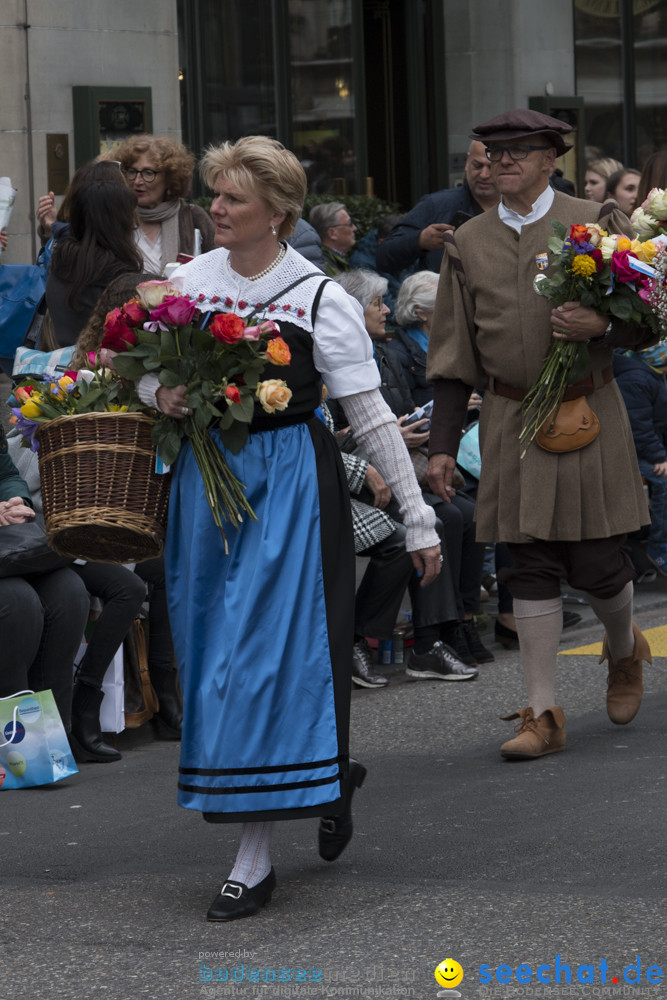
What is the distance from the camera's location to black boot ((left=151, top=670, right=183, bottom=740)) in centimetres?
692

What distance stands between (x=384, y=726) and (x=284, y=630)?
254 cm

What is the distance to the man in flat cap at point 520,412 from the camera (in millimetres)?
6086

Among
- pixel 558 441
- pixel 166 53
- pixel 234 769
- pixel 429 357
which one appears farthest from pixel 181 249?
pixel 234 769

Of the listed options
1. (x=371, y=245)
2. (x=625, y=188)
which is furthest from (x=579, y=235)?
(x=371, y=245)

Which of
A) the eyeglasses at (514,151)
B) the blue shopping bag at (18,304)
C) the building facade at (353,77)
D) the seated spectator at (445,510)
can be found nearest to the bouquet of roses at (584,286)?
the eyeglasses at (514,151)

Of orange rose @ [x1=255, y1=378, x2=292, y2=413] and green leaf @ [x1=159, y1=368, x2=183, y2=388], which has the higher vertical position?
green leaf @ [x1=159, y1=368, x2=183, y2=388]

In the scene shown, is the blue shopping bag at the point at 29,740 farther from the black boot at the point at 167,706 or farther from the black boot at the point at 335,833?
the black boot at the point at 335,833

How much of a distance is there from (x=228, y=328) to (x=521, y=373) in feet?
6.34

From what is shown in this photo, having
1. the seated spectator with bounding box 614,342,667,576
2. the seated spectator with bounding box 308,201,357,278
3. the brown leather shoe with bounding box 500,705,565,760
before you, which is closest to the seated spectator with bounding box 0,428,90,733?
the brown leather shoe with bounding box 500,705,565,760

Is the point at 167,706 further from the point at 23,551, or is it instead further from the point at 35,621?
the point at 23,551

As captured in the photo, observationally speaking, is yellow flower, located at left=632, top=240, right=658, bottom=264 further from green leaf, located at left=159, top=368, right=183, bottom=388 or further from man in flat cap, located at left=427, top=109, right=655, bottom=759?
green leaf, located at left=159, top=368, right=183, bottom=388

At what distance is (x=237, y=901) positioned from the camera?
450cm

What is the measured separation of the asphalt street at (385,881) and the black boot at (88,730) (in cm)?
8

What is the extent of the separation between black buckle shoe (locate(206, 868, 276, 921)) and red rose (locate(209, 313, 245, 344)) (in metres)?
1.44
